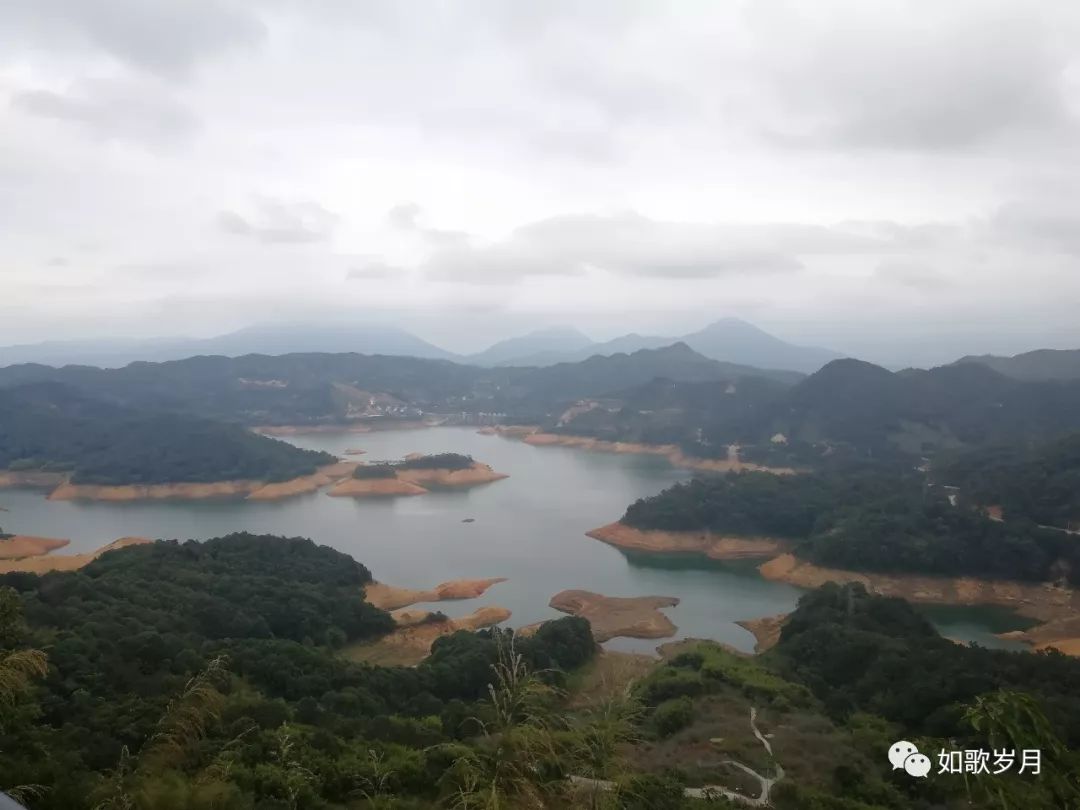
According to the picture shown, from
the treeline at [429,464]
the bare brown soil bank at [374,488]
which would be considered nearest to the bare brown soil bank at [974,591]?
the bare brown soil bank at [374,488]

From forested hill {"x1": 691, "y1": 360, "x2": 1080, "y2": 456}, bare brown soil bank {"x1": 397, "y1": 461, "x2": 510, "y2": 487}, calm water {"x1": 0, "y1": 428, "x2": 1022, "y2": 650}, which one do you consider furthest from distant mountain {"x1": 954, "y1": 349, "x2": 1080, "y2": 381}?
bare brown soil bank {"x1": 397, "y1": 461, "x2": 510, "y2": 487}

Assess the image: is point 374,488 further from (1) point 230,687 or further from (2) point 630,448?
(1) point 230,687

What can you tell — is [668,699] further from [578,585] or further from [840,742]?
[578,585]

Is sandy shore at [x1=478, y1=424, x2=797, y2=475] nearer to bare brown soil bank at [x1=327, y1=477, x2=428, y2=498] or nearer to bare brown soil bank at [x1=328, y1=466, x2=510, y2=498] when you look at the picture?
bare brown soil bank at [x1=328, y1=466, x2=510, y2=498]

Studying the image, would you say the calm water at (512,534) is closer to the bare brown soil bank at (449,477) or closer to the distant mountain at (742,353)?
the bare brown soil bank at (449,477)

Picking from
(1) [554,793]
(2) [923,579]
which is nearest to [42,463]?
(2) [923,579]

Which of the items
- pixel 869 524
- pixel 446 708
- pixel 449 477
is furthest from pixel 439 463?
pixel 446 708
